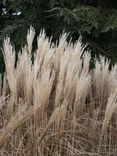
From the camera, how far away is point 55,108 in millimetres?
2932

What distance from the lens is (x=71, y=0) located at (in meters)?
5.18

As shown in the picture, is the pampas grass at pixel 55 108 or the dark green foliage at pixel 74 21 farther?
the dark green foliage at pixel 74 21

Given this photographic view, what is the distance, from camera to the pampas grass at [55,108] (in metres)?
2.94

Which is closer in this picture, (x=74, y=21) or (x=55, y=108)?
(x=55, y=108)

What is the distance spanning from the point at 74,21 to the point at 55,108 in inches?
81.0

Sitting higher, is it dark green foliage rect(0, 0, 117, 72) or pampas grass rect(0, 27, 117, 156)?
dark green foliage rect(0, 0, 117, 72)

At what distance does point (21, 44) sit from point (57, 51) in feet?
6.17

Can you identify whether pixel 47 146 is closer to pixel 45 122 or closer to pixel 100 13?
pixel 45 122

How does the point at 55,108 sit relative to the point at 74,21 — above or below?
below

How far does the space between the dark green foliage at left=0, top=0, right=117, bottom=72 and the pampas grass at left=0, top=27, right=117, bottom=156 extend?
1331 millimetres

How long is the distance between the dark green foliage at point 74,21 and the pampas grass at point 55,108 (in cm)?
133

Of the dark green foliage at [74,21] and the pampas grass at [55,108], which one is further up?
the dark green foliage at [74,21]

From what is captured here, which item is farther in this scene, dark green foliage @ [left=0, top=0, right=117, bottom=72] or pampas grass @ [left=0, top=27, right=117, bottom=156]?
dark green foliage @ [left=0, top=0, right=117, bottom=72]

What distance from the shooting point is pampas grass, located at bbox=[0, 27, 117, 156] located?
2.94 metres
